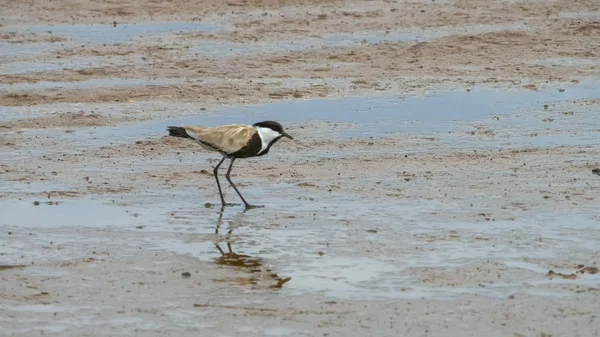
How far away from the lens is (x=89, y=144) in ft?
44.4

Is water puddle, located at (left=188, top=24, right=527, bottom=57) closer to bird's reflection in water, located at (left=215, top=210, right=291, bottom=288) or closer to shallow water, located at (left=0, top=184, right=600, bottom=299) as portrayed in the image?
shallow water, located at (left=0, top=184, right=600, bottom=299)

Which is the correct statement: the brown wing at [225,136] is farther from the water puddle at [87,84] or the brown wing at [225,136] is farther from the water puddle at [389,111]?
the water puddle at [87,84]

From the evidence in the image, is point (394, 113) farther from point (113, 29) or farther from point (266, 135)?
point (113, 29)

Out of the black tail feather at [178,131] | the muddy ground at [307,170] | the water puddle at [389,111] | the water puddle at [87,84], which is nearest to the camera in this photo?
the muddy ground at [307,170]

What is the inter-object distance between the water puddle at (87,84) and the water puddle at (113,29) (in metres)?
2.42

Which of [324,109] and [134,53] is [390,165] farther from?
[134,53]

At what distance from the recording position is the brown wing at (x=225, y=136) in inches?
448

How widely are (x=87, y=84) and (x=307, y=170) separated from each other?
4821 millimetres

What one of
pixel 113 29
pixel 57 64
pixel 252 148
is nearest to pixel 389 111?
pixel 252 148

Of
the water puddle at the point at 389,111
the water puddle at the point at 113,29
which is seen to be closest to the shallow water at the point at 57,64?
the water puddle at the point at 113,29

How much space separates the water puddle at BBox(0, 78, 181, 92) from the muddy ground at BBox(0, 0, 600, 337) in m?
0.05

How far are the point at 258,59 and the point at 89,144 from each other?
452 centimetres

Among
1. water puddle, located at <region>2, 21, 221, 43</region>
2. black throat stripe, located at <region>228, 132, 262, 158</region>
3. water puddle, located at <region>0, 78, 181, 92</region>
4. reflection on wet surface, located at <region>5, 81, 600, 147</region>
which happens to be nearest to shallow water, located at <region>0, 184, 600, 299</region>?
black throat stripe, located at <region>228, 132, 262, 158</region>

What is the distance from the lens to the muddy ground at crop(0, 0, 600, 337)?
8.38 metres
